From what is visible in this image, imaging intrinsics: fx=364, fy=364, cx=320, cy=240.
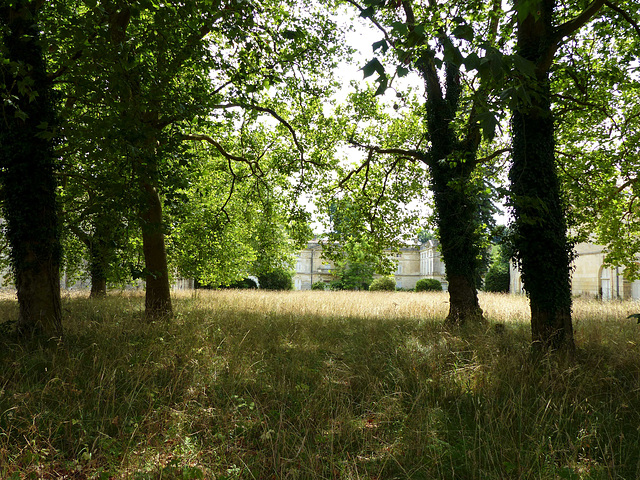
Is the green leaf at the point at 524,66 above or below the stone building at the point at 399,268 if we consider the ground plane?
above

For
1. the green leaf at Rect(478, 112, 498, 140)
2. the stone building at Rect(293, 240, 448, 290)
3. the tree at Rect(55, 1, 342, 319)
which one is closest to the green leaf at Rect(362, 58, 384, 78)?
the green leaf at Rect(478, 112, 498, 140)

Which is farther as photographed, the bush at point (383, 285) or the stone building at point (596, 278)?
the bush at point (383, 285)

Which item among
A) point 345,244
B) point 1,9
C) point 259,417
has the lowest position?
point 259,417

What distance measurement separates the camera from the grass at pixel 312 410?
281 centimetres

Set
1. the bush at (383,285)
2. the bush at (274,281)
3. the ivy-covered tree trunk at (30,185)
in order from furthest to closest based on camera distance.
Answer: the bush at (383,285), the bush at (274,281), the ivy-covered tree trunk at (30,185)

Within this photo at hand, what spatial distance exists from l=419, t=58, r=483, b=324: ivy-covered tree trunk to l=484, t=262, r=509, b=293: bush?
22485 millimetres

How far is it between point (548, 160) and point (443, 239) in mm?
4027

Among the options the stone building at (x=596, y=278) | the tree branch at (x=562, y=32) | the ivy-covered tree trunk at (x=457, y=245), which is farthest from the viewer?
the stone building at (x=596, y=278)

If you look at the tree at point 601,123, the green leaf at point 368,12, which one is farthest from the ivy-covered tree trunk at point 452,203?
the green leaf at point 368,12

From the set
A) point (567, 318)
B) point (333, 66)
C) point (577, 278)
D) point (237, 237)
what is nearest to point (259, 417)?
point (567, 318)

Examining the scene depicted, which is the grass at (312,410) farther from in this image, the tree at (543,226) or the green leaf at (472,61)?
the green leaf at (472,61)

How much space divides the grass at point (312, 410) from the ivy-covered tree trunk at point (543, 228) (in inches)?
22.8

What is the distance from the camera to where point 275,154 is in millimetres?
11375

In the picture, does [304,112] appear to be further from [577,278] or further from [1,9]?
[577,278]
